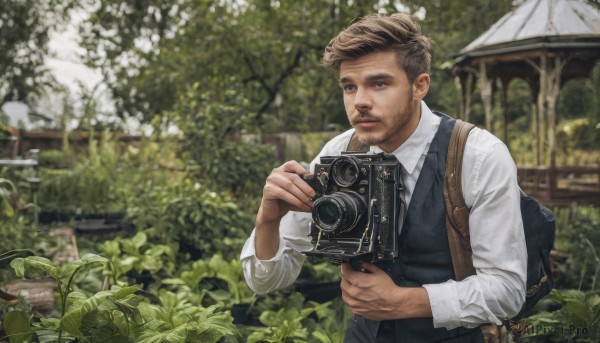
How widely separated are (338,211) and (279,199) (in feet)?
0.70

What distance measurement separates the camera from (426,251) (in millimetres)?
1745

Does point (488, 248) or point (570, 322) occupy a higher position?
point (488, 248)

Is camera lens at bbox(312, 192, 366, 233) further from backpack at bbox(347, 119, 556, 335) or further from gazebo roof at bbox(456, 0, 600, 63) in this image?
gazebo roof at bbox(456, 0, 600, 63)

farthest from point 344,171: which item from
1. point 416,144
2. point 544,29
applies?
point 544,29

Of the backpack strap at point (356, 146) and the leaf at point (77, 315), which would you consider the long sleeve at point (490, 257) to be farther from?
the leaf at point (77, 315)

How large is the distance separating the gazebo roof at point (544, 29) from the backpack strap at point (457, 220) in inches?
194

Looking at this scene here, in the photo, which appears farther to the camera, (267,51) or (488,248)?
(267,51)

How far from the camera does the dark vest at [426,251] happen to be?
1732mm

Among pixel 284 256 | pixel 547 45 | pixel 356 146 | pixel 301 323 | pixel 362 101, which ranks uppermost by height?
pixel 547 45

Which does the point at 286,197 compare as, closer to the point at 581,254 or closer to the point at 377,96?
the point at 377,96

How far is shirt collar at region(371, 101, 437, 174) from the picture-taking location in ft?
6.00

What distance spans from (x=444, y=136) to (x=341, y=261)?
18.8 inches

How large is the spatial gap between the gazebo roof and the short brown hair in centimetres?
482

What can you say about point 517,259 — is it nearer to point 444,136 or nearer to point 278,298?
point 444,136
